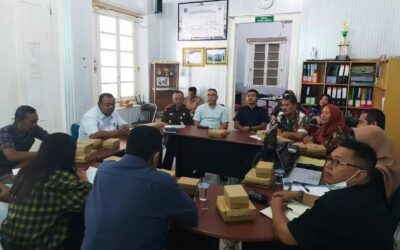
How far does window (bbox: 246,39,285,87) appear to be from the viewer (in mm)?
9312

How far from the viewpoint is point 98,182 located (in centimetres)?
150

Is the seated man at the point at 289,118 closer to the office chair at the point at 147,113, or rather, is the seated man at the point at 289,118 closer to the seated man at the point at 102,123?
the seated man at the point at 102,123

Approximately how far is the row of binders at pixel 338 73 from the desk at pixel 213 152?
2429 millimetres

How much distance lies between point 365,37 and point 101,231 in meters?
5.45

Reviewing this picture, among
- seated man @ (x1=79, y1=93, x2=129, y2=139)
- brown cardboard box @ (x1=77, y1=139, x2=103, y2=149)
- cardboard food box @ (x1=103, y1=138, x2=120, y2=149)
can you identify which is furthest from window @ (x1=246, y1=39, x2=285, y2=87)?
brown cardboard box @ (x1=77, y1=139, x2=103, y2=149)

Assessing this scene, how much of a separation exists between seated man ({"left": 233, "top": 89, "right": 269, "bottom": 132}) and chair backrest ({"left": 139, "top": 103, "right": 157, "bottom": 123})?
2088 mm

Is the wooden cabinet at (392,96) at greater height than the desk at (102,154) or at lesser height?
greater

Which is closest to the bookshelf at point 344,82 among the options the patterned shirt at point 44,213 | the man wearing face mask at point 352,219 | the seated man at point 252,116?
the seated man at point 252,116

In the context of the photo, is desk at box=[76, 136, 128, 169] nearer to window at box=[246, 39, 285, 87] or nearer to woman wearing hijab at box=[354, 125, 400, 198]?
woman wearing hijab at box=[354, 125, 400, 198]

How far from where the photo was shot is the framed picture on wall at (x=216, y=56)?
21.2 feet

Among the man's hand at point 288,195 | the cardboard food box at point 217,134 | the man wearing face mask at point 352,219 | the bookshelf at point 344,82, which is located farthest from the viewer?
the bookshelf at point 344,82

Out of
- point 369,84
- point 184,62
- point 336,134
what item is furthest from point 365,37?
point 184,62

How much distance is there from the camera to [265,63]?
9531 millimetres

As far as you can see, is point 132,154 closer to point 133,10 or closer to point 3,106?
point 3,106
